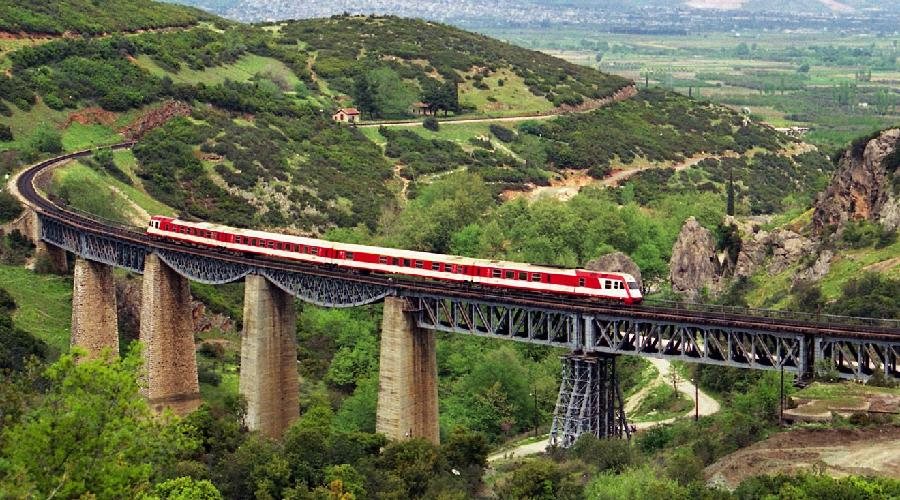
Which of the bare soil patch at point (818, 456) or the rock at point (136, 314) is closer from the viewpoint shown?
the bare soil patch at point (818, 456)

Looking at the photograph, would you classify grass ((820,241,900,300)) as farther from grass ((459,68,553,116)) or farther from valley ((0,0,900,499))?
grass ((459,68,553,116))

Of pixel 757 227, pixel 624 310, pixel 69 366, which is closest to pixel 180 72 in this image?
pixel 757 227

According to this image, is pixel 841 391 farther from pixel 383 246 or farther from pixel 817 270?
pixel 383 246

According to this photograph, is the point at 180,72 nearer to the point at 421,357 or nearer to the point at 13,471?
the point at 421,357

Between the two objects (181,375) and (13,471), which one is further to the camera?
(181,375)

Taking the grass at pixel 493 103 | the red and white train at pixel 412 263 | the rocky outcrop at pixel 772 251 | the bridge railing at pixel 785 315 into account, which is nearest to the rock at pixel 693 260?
the rocky outcrop at pixel 772 251

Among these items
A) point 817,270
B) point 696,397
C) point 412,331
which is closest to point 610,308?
point 412,331

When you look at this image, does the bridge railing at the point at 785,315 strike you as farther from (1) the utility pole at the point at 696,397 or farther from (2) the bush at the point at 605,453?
(1) the utility pole at the point at 696,397
